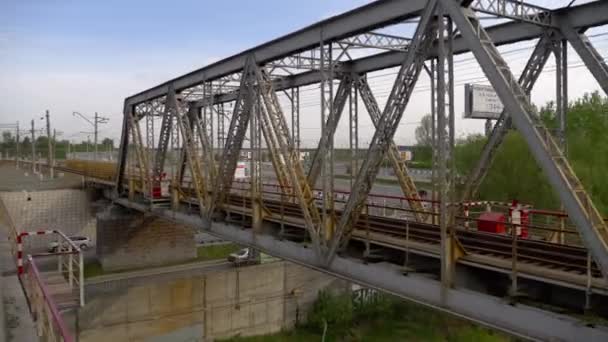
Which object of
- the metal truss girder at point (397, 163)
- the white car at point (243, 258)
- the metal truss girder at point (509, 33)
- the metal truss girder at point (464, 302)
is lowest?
the white car at point (243, 258)

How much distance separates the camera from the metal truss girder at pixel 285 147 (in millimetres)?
11781

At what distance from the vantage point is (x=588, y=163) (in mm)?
22453

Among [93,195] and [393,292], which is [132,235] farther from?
[393,292]

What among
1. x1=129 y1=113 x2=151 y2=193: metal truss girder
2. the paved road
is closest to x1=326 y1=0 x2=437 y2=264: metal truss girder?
the paved road

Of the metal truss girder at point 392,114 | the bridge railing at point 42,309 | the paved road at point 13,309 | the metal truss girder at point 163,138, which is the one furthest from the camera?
the metal truss girder at point 163,138

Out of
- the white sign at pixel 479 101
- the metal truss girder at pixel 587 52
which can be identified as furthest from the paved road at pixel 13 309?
the white sign at pixel 479 101

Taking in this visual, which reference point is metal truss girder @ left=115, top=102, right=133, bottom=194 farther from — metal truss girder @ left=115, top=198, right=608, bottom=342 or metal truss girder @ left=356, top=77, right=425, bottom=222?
metal truss girder @ left=115, top=198, right=608, bottom=342

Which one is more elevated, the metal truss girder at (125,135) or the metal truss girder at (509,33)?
the metal truss girder at (509,33)

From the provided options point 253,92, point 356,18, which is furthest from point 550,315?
point 253,92

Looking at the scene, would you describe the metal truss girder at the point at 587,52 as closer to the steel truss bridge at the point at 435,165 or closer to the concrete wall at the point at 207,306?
the steel truss bridge at the point at 435,165

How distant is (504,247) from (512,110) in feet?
10.5

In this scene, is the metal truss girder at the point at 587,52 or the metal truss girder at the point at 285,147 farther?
the metal truss girder at the point at 285,147

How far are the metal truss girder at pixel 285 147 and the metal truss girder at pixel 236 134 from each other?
38 centimetres

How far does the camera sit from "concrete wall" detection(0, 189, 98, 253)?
30500 millimetres
